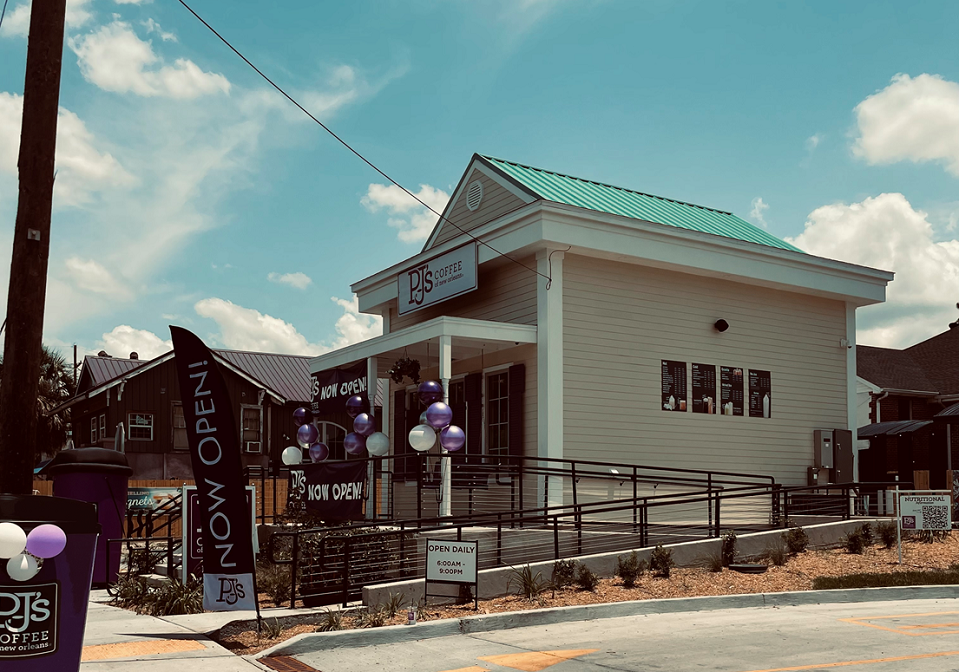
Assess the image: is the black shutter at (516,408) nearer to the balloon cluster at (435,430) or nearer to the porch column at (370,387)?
the balloon cluster at (435,430)

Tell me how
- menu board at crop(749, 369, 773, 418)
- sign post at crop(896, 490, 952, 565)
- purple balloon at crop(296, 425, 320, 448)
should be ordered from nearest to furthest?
sign post at crop(896, 490, 952, 565) < menu board at crop(749, 369, 773, 418) < purple balloon at crop(296, 425, 320, 448)

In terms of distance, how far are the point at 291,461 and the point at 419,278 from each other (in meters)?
4.97

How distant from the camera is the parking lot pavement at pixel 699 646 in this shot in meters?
9.30

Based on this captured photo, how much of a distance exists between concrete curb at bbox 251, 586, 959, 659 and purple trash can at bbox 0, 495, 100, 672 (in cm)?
408

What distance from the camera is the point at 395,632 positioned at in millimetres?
11156

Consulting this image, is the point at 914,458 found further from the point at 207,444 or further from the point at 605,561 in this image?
the point at 207,444

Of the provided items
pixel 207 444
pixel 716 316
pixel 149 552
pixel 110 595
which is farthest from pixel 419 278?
pixel 207 444

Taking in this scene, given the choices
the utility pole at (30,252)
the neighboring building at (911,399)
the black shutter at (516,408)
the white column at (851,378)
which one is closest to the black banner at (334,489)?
the black shutter at (516,408)

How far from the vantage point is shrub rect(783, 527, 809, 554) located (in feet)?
53.5

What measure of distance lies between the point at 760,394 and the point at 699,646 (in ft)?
39.3

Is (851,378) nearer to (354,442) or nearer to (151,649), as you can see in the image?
(354,442)

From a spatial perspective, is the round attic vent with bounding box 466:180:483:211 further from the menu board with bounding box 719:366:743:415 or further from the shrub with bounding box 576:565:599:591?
the shrub with bounding box 576:565:599:591

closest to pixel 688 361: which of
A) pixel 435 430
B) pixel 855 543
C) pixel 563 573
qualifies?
pixel 855 543

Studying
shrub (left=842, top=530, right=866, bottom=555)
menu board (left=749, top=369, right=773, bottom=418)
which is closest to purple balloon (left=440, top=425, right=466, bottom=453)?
shrub (left=842, top=530, right=866, bottom=555)
